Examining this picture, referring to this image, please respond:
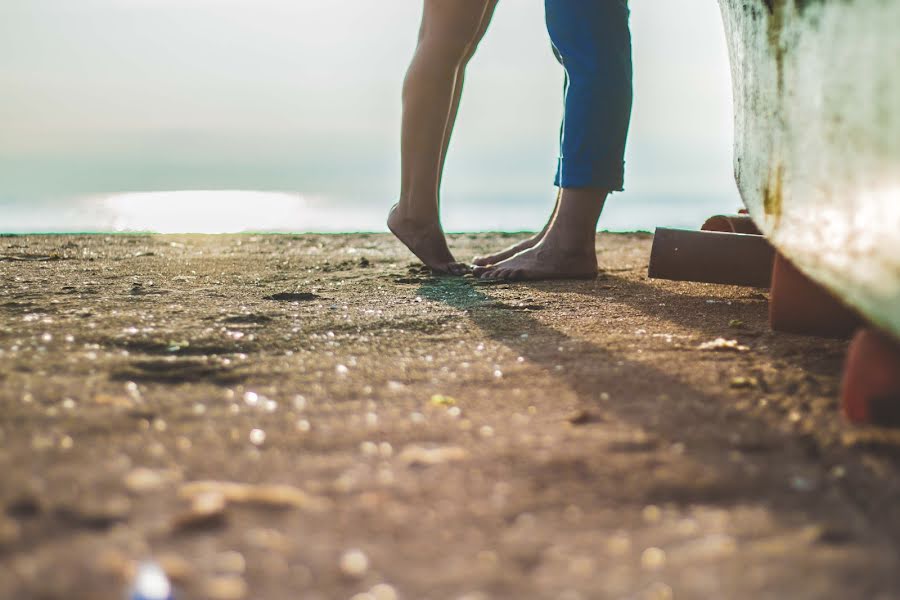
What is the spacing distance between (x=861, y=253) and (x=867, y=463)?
276 millimetres

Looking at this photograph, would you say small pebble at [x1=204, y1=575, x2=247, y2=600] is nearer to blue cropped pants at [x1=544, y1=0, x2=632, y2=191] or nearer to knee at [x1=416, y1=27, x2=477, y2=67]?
blue cropped pants at [x1=544, y1=0, x2=632, y2=191]

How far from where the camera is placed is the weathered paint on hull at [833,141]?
0.88 metres

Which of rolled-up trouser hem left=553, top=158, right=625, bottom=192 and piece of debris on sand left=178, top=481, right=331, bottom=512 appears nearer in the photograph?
piece of debris on sand left=178, top=481, right=331, bottom=512

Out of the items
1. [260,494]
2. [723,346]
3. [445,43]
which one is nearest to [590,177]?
[445,43]

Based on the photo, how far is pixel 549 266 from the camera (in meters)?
2.42

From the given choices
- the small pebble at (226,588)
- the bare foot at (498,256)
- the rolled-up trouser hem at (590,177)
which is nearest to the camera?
the small pebble at (226,588)

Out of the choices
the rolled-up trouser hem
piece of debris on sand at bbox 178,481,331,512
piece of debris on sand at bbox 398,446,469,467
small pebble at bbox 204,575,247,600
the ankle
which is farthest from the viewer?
the ankle

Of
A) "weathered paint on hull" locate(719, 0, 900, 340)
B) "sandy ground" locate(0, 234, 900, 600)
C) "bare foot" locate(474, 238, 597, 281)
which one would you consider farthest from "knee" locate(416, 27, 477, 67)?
"sandy ground" locate(0, 234, 900, 600)

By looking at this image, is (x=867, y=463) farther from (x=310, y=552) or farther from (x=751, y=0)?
(x=751, y=0)

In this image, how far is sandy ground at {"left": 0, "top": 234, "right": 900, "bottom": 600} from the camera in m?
0.63

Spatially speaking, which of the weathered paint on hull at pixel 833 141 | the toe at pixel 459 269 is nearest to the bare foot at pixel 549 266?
the toe at pixel 459 269

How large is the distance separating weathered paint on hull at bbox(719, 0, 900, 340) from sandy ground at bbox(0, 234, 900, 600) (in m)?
0.19

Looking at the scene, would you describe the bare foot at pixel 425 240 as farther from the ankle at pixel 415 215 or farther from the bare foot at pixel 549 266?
the bare foot at pixel 549 266

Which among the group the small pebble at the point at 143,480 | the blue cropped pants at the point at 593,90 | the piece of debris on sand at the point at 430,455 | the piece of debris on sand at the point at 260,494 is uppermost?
the blue cropped pants at the point at 593,90
